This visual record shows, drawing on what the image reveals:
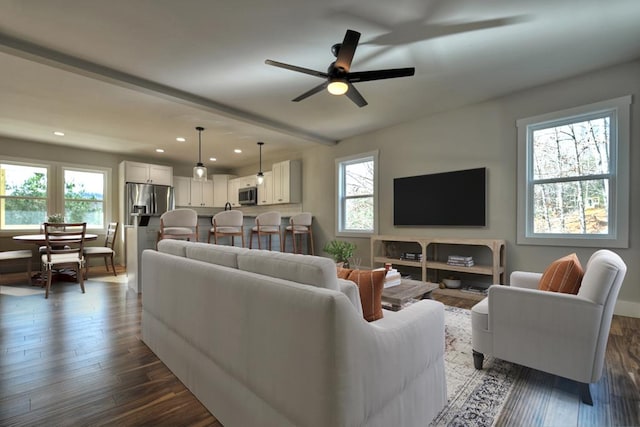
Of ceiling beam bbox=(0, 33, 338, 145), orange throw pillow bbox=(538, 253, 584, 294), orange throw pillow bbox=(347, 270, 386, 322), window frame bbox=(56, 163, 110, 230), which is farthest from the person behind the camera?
window frame bbox=(56, 163, 110, 230)

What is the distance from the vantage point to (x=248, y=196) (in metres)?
7.51

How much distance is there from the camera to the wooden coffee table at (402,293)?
232 centimetres

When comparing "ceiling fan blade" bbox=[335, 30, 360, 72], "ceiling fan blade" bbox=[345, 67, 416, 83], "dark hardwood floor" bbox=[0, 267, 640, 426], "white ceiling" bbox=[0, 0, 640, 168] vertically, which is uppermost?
"white ceiling" bbox=[0, 0, 640, 168]

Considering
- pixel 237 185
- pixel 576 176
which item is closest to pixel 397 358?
pixel 576 176

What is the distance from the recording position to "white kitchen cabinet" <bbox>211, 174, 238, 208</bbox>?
8335 millimetres

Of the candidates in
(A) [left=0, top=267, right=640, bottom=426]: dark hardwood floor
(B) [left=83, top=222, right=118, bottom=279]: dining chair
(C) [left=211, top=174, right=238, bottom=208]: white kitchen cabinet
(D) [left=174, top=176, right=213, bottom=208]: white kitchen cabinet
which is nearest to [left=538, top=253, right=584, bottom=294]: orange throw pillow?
(A) [left=0, top=267, right=640, bottom=426]: dark hardwood floor

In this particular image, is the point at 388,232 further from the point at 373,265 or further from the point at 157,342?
the point at 157,342

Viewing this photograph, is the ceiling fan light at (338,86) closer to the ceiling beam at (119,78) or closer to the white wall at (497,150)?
the ceiling beam at (119,78)

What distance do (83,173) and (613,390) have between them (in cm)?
877

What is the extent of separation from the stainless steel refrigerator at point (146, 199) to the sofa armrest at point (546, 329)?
6.62 metres

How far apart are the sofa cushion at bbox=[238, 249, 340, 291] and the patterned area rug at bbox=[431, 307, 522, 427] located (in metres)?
1.05

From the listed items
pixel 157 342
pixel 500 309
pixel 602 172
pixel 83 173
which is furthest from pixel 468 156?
pixel 83 173

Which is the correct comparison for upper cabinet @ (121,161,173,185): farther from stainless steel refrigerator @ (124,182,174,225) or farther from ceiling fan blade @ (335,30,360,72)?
ceiling fan blade @ (335,30,360,72)

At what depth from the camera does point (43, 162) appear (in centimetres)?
591
